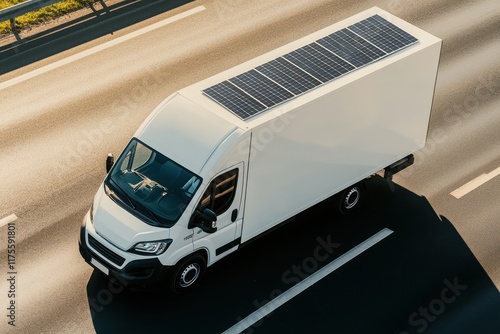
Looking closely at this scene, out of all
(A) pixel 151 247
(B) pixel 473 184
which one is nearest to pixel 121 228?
(A) pixel 151 247

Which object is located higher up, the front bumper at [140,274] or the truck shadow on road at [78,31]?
the front bumper at [140,274]

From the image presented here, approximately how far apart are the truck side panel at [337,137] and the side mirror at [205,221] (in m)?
0.83

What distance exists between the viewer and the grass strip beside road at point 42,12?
2180 cm

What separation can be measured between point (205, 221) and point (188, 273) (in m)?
1.04

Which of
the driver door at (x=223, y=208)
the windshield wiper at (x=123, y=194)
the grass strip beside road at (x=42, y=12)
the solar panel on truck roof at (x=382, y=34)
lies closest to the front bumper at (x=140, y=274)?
the driver door at (x=223, y=208)

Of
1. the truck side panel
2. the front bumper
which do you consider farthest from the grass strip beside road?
the truck side panel

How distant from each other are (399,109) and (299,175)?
2.28 m

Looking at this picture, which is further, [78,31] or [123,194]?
[78,31]

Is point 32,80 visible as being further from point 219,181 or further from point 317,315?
point 317,315

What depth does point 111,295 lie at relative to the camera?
1550 centimetres

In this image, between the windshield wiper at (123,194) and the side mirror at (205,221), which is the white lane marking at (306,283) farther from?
the windshield wiper at (123,194)

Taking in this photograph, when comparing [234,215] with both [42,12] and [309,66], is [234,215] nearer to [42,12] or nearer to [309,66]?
[309,66]

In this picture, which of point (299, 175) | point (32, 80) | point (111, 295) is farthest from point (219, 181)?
point (32, 80)

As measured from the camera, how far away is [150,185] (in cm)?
1521
